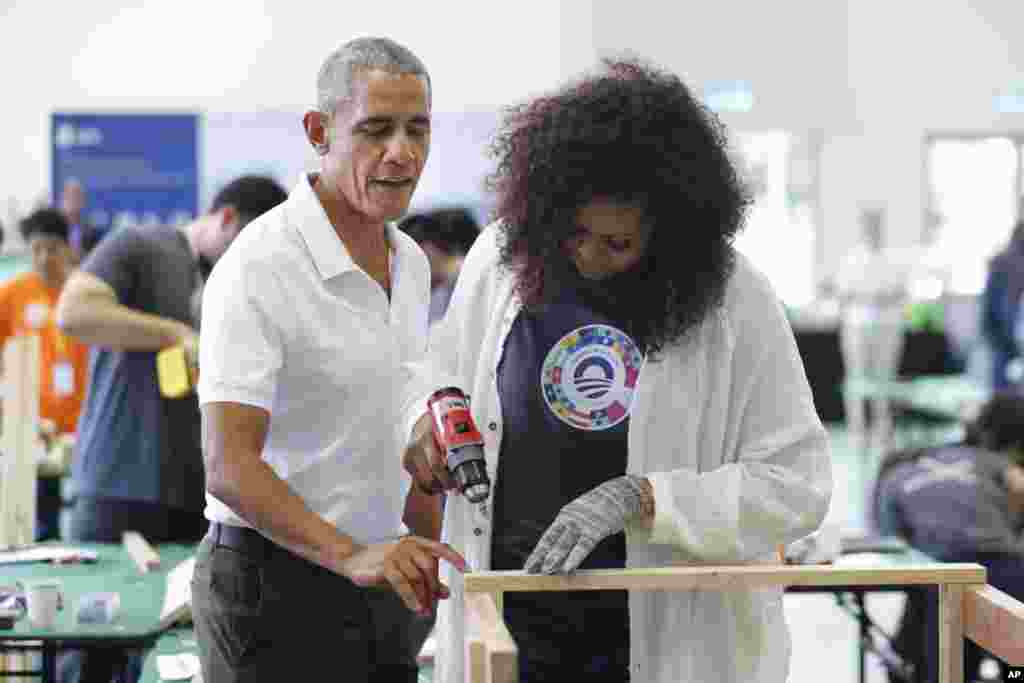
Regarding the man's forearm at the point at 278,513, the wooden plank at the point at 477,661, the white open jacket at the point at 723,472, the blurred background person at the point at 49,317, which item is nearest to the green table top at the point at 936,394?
the blurred background person at the point at 49,317

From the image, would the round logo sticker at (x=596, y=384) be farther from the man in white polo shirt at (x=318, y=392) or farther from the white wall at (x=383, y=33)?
the white wall at (x=383, y=33)

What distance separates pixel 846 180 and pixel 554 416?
9.98 metres

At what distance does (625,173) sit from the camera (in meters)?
1.75

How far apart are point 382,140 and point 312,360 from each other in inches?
11.0

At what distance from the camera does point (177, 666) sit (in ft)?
8.37

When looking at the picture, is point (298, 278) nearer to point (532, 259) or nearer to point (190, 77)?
point (532, 259)

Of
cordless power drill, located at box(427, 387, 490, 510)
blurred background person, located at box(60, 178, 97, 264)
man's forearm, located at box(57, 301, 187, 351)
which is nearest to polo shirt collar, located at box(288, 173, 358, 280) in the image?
cordless power drill, located at box(427, 387, 490, 510)

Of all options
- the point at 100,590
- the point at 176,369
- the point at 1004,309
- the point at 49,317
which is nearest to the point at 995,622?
the point at 100,590

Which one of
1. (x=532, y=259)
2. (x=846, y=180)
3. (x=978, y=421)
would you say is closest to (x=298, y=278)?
(x=532, y=259)

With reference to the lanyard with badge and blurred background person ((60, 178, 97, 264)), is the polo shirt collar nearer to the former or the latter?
the lanyard with badge

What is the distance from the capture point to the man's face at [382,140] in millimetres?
1801

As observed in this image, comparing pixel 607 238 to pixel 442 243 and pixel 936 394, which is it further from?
pixel 936 394

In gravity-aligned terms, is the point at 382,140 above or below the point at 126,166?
below

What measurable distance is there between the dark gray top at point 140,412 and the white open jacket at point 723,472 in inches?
75.6
